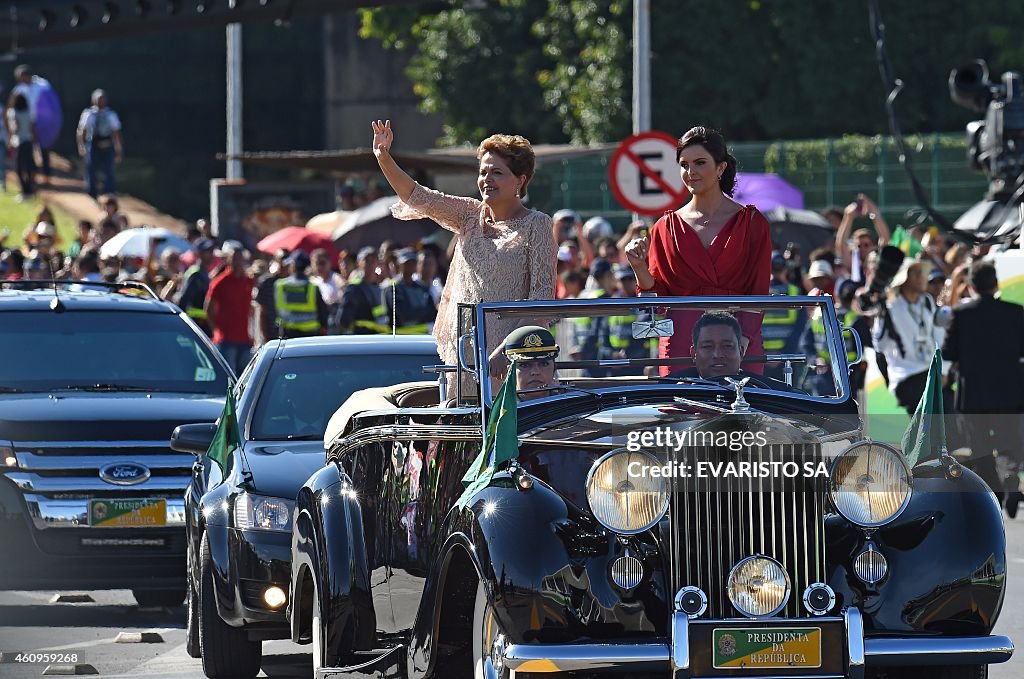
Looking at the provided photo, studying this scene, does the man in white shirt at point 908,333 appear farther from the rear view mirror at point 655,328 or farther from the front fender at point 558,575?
the front fender at point 558,575

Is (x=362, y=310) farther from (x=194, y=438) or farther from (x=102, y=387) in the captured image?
(x=194, y=438)

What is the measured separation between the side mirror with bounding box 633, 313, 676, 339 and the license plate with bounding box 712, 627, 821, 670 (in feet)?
4.92

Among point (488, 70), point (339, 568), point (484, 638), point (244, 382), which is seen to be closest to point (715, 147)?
point (339, 568)

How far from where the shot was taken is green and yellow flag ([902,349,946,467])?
23.8 ft

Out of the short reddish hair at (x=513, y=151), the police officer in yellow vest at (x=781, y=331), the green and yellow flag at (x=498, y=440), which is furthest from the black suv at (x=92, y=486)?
the green and yellow flag at (x=498, y=440)

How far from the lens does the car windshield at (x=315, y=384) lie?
10.8m

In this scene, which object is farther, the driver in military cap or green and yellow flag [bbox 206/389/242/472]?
green and yellow flag [bbox 206/389/242/472]

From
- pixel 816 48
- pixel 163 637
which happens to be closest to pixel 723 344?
pixel 163 637

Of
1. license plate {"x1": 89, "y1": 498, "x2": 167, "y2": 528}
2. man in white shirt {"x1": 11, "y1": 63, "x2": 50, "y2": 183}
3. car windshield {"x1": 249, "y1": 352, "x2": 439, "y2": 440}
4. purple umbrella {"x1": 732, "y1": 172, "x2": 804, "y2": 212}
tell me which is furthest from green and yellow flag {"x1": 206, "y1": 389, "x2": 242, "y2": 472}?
man in white shirt {"x1": 11, "y1": 63, "x2": 50, "y2": 183}

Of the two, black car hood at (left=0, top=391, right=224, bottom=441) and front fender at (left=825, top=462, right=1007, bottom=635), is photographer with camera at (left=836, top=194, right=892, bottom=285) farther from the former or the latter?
front fender at (left=825, top=462, right=1007, bottom=635)

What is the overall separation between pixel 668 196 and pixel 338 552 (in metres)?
12.0

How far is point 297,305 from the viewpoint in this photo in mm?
22312

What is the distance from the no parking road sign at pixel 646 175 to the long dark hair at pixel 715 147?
1039 cm

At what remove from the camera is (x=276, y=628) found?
952cm
